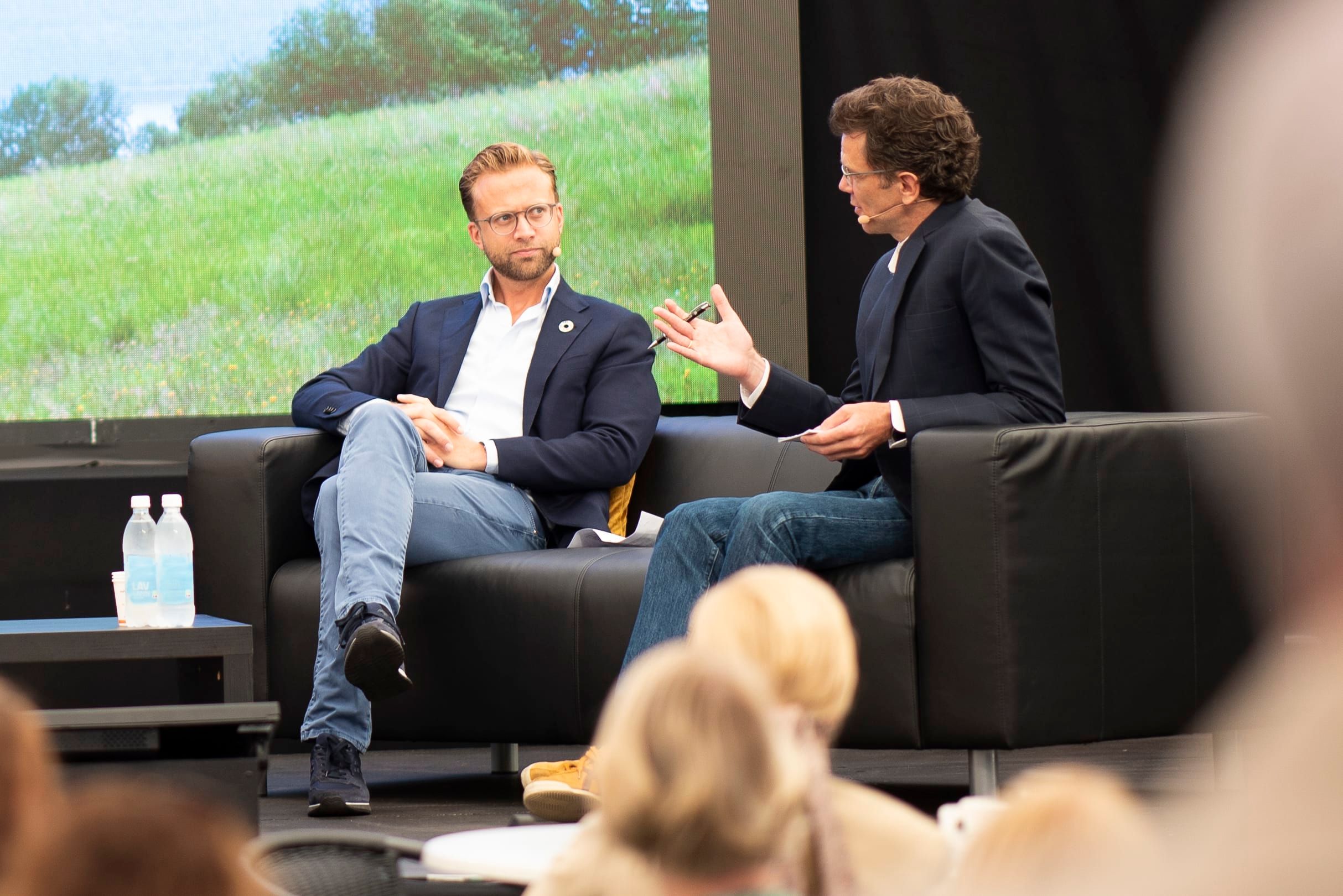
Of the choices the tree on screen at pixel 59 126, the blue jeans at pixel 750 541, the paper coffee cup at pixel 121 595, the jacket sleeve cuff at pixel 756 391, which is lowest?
the paper coffee cup at pixel 121 595

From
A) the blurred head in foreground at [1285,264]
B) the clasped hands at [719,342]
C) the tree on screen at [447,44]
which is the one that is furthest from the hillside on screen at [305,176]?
the blurred head in foreground at [1285,264]

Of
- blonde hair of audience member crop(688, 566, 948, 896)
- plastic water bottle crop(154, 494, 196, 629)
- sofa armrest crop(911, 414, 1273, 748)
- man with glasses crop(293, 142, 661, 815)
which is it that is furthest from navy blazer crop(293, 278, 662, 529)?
blonde hair of audience member crop(688, 566, 948, 896)

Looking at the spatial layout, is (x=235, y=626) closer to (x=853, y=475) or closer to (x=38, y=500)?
(x=853, y=475)

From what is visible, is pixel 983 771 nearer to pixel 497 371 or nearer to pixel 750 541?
pixel 750 541

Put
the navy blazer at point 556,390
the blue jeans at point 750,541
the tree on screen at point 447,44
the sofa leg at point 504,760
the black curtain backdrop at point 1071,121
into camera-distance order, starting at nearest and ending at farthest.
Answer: the blue jeans at point 750,541 < the navy blazer at point 556,390 < the sofa leg at point 504,760 < the black curtain backdrop at point 1071,121 < the tree on screen at point 447,44

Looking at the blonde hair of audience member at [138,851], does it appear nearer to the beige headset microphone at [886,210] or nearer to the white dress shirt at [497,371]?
the beige headset microphone at [886,210]

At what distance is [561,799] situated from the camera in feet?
8.32

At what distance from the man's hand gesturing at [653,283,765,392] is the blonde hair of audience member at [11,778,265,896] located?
2246mm

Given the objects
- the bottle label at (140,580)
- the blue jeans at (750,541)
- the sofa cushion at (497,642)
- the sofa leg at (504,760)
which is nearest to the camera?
the blue jeans at (750,541)

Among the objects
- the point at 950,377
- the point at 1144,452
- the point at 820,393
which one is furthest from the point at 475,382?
the point at 1144,452

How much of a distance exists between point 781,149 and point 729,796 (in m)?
3.46

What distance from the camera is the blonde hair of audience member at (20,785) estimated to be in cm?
81

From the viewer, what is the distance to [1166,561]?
2.82 meters

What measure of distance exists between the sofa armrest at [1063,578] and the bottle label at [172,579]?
1272 mm
